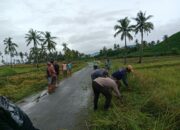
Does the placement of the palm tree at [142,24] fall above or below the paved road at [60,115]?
above

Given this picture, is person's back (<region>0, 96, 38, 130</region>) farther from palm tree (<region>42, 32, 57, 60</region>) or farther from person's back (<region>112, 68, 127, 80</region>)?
palm tree (<region>42, 32, 57, 60</region>)

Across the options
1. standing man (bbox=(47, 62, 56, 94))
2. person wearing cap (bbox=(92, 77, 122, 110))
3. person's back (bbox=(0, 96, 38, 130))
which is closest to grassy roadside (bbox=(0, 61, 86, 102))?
standing man (bbox=(47, 62, 56, 94))

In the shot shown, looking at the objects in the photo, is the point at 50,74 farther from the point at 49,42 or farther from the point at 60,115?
the point at 49,42

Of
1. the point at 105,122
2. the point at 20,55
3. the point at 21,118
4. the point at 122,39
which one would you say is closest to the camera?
the point at 21,118

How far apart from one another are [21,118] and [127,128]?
4.02 m

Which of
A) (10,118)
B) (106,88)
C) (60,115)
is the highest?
(10,118)

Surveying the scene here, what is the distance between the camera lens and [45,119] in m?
9.31

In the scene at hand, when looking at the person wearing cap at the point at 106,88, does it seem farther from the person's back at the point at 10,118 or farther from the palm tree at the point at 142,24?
the palm tree at the point at 142,24

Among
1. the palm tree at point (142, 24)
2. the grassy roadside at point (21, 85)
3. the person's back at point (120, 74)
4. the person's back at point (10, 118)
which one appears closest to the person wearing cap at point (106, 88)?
the person's back at point (120, 74)

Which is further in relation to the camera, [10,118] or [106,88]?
[106,88]

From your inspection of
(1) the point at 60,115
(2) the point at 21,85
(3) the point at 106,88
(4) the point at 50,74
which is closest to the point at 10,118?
(3) the point at 106,88

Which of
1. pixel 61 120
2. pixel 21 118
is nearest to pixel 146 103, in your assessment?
pixel 61 120

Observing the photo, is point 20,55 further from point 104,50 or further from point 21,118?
point 21,118

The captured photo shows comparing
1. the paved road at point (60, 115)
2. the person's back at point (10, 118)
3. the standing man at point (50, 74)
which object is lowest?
the paved road at point (60, 115)
